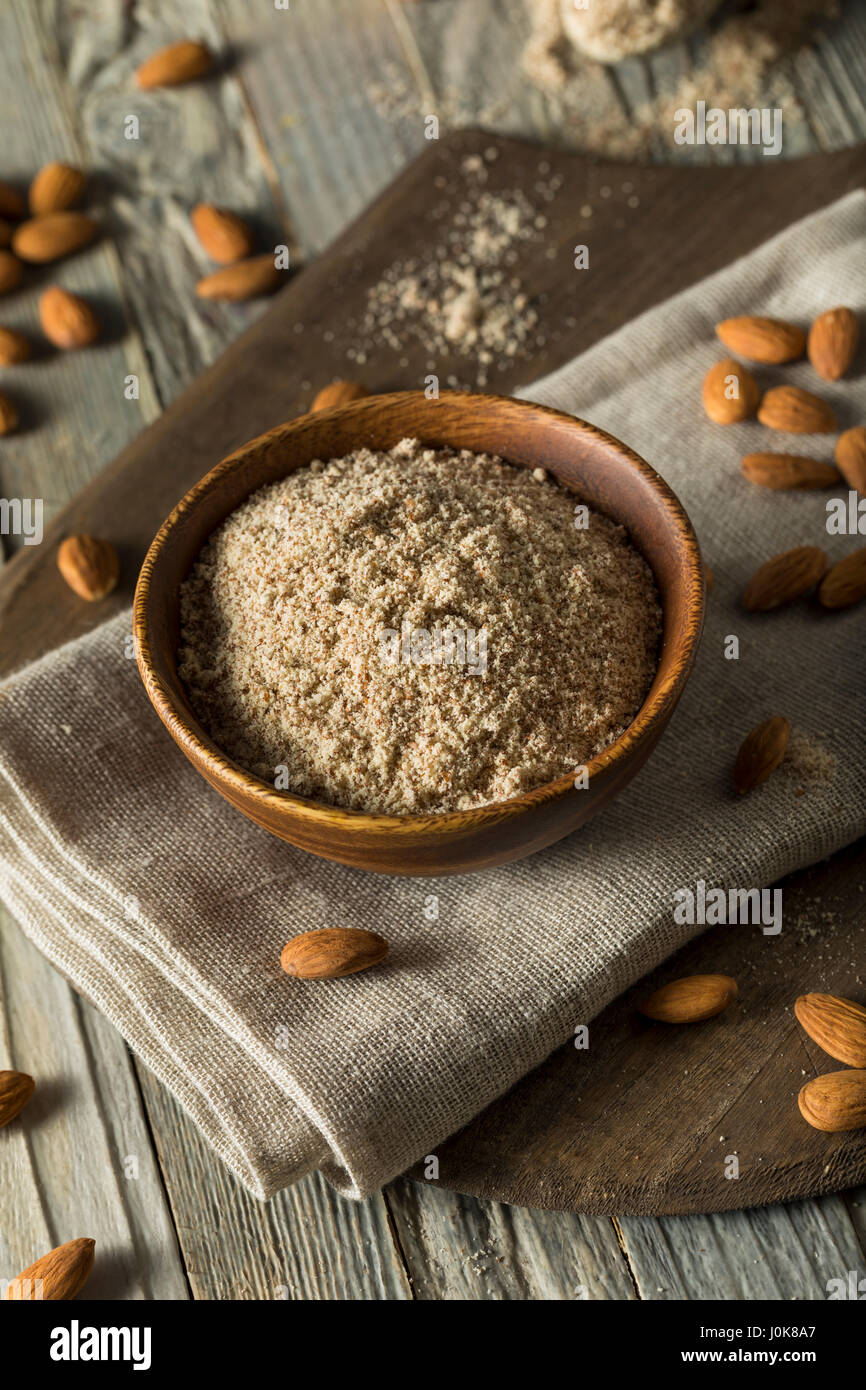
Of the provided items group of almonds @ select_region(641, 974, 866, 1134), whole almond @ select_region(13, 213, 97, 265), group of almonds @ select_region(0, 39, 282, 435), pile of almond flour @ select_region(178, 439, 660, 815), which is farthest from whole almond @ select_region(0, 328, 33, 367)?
group of almonds @ select_region(641, 974, 866, 1134)

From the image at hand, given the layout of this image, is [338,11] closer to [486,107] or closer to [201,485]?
[486,107]

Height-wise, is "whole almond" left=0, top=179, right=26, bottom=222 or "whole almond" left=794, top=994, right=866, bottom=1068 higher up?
"whole almond" left=0, top=179, right=26, bottom=222

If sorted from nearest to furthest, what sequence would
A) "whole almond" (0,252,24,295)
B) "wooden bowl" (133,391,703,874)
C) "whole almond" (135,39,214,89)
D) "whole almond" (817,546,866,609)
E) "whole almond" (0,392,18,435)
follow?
"wooden bowl" (133,391,703,874), "whole almond" (817,546,866,609), "whole almond" (0,392,18,435), "whole almond" (0,252,24,295), "whole almond" (135,39,214,89)

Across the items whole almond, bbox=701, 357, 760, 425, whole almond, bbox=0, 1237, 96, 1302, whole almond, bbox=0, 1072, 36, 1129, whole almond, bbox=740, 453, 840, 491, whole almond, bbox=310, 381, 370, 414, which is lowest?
whole almond, bbox=0, 1237, 96, 1302

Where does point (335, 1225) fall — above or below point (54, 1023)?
below

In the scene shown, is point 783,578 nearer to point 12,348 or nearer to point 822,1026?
point 822,1026

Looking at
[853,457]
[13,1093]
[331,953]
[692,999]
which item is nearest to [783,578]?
[853,457]

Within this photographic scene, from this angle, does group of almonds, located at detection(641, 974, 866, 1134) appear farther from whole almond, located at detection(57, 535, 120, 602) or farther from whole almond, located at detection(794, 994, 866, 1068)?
whole almond, located at detection(57, 535, 120, 602)

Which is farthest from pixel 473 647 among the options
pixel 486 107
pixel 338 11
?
pixel 338 11
